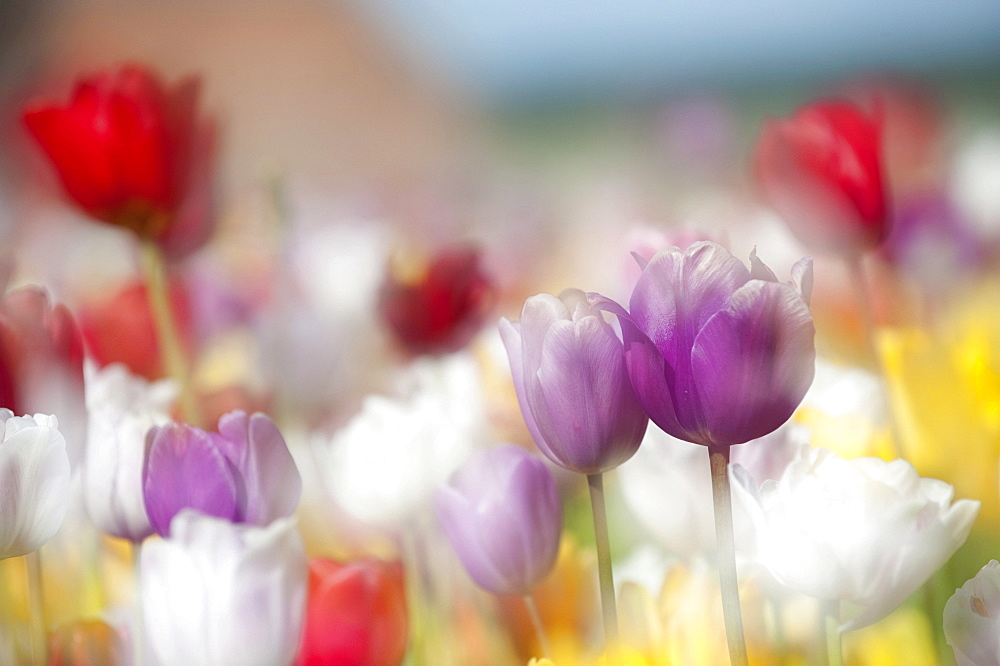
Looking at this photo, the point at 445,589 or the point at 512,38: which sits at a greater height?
the point at 512,38

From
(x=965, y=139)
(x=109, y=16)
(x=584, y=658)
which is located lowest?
(x=584, y=658)

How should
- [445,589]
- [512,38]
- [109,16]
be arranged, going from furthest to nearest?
[109,16] → [512,38] → [445,589]

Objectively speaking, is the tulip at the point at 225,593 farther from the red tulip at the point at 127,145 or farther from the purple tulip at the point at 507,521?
the red tulip at the point at 127,145

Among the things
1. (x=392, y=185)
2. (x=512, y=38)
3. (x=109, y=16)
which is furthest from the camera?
(x=392, y=185)

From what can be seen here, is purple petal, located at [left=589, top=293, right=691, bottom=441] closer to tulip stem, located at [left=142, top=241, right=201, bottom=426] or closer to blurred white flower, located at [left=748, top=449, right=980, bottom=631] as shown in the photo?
blurred white flower, located at [left=748, top=449, right=980, bottom=631]

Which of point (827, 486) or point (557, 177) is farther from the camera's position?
point (557, 177)

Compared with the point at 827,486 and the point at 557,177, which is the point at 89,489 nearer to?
the point at 827,486

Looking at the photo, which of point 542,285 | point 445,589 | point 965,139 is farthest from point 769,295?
point 965,139

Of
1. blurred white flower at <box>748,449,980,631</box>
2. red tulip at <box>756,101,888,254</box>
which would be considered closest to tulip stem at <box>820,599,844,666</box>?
blurred white flower at <box>748,449,980,631</box>
